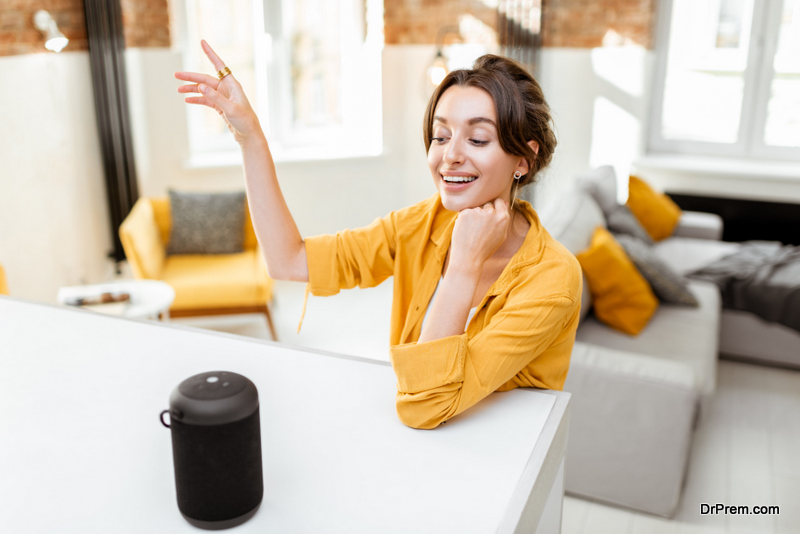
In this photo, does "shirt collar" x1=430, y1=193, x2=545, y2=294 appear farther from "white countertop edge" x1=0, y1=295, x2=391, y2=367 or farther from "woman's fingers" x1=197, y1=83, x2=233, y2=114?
"woman's fingers" x1=197, y1=83, x2=233, y2=114

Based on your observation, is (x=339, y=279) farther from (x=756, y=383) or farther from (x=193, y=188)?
(x=193, y=188)

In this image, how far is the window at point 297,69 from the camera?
4.70m

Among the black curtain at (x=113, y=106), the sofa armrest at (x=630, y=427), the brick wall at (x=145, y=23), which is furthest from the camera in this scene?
the brick wall at (x=145, y=23)

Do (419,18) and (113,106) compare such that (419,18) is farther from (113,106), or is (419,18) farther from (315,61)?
(113,106)

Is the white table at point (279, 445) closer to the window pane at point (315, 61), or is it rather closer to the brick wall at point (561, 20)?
the window pane at point (315, 61)

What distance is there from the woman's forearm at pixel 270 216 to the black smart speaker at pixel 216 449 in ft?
1.75

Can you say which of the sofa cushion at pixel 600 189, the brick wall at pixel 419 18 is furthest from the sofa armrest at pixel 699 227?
the brick wall at pixel 419 18

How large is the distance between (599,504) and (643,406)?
0.42 metres

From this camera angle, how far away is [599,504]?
7.96 feet

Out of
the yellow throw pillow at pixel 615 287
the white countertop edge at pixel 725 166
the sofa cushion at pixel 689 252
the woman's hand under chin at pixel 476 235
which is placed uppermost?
the woman's hand under chin at pixel 476 235

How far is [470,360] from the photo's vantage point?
3.50 feet

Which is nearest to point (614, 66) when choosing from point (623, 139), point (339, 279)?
point (623, 139)

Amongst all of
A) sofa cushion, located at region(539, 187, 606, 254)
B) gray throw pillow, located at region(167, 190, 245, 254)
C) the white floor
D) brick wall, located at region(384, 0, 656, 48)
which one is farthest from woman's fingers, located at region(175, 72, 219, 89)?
brick wall, located at region(384, 0, 656, 48)

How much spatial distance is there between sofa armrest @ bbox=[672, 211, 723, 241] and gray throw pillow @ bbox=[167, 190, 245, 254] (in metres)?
2.75
